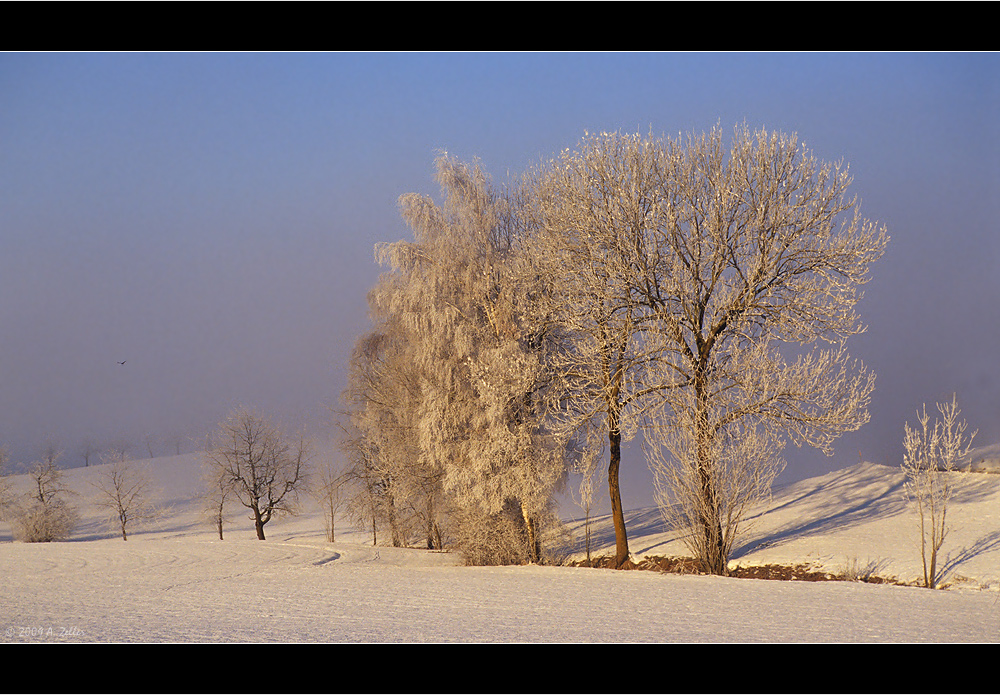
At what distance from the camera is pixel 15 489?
60.8 metres

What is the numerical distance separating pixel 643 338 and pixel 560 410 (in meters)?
2.82

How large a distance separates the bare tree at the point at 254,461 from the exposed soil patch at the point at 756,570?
25.4 meters

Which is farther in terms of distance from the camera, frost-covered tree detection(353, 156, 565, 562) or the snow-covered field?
frost-covered tree detection(353, 156, 565, 562)

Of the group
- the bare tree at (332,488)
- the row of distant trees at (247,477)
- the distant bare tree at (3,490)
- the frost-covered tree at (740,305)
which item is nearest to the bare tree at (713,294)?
the frost-covered tree at (740,305)

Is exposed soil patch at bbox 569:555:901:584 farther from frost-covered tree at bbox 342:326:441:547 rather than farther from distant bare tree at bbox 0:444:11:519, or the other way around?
distant bare tree at bbox 0:444:11:519

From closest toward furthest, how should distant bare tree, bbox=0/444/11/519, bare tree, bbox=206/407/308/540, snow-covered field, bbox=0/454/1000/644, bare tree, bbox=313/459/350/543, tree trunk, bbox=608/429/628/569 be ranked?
snow-covered field, bbox=0/454/1000/644 → tree trunk, bbox=608/429/628/569 → bare tree, bbox=313/459/350/543 → bare tree, bbox=206/407/308/540 → distant bare tree, bbox=0/444/11/519

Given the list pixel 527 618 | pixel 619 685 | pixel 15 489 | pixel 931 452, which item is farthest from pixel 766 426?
pixel 15 489

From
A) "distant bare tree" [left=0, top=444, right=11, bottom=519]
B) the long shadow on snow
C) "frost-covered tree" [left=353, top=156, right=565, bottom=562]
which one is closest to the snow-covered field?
the long shadow on snow

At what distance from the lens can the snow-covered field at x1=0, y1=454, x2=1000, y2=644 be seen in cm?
910

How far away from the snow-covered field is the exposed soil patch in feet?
1.67

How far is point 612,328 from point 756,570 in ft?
21.0

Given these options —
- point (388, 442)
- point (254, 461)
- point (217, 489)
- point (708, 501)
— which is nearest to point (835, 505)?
point (708, 501)

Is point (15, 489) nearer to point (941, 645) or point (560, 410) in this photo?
point (560, 410)

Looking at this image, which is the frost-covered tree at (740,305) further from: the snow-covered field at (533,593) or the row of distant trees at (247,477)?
the row of distant trees at (247,477)
